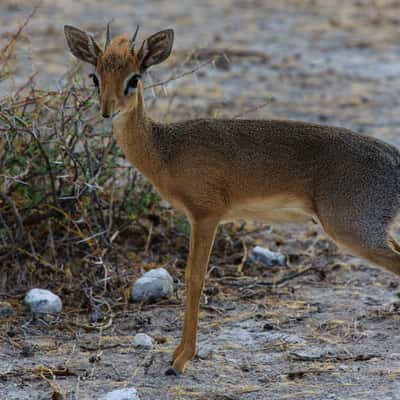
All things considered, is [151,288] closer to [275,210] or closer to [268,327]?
[268,327]

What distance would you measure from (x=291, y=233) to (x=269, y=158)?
2.10m

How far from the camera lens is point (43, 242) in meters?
6.52

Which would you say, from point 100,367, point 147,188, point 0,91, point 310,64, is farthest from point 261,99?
point 100,367

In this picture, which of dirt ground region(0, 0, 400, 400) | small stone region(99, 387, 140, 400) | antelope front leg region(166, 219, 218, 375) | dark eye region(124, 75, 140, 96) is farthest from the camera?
antelope front leg region(166, 219, 218, 375)

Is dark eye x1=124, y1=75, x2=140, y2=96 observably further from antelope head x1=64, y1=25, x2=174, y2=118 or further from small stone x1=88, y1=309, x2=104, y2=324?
small stone x1=88, y1=309, x2=104, y2=324

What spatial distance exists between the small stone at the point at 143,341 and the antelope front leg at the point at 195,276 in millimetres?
260

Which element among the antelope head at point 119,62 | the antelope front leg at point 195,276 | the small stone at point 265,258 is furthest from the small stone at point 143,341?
the small stone at point 265,258

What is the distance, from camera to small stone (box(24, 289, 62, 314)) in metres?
5.79

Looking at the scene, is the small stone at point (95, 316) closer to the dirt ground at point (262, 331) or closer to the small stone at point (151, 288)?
the dirt ground at point (262, 331)

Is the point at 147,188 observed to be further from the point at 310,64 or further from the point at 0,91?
the point at 310,64

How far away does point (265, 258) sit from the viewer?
673cm

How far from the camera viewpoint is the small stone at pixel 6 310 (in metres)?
5.78

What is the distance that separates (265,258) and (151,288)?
3.24 feet

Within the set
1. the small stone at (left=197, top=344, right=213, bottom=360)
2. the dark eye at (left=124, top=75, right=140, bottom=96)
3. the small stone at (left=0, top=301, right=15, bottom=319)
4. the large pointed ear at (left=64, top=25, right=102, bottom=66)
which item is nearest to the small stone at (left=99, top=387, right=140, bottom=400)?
the small stone at (left=197, top=344, right=213, bottom=360)
